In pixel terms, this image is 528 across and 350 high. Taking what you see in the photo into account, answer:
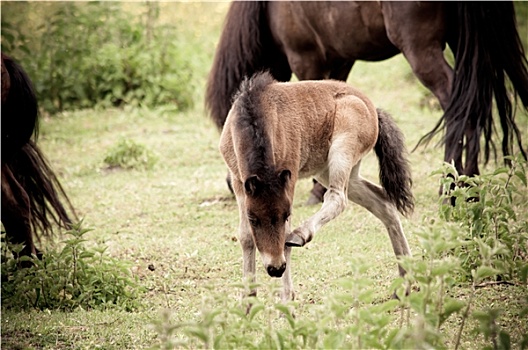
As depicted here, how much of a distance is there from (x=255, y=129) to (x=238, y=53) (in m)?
3.70

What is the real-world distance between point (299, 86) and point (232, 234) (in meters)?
2.16

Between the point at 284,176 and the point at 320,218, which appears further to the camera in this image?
the point at 320,218

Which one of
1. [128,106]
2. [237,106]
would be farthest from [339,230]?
[128,106]

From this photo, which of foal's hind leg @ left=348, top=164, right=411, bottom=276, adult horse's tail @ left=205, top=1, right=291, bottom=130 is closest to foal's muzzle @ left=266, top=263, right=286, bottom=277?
foal's hind leg @ left=348, top=164, right=411, bottom=276

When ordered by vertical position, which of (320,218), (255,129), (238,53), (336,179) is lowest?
(238,53)

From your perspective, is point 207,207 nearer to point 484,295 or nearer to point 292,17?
point 292,17

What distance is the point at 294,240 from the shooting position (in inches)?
148

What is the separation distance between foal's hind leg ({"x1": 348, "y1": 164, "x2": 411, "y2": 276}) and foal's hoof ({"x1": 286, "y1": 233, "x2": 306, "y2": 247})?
2.90 feet

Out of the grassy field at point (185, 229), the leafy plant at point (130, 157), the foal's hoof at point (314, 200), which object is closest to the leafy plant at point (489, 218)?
the grassy field at point (185, 229)

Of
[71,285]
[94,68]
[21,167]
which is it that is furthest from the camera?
[94,68]

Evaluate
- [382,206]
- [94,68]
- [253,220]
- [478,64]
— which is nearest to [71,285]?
[253,220]

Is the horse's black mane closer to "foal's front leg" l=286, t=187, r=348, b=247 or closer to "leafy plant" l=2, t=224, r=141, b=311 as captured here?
"foal's front leg" l=286, t=187, r=348, b=247

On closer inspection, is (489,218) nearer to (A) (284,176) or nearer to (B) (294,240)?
(B) (294,240)

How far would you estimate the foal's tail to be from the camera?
15.1 ft
